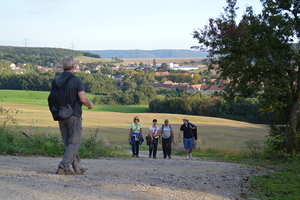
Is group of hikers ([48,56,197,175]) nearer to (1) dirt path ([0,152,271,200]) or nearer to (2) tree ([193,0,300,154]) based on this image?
(1) dirt path ([0,152,271,200])

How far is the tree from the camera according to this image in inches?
642

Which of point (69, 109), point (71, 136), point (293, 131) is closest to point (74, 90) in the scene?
point (69, 109)

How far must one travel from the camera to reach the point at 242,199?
261 inches

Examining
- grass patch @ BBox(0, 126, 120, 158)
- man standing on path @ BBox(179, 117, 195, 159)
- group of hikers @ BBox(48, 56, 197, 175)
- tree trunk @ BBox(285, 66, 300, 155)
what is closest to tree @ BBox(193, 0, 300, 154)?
tree trunk @ BBox(285, 66, 300, 155)

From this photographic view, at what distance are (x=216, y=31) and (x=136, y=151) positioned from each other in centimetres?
629

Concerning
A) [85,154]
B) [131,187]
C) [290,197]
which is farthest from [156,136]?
[131,187]

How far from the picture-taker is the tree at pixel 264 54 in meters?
16.3

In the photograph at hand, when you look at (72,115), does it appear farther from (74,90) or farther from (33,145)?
(33,145)

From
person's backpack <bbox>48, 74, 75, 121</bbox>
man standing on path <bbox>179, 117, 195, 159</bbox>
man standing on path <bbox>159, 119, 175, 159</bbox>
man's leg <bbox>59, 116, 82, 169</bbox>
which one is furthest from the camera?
man standing on path <bbox>179, 117, 195, 159</bbox>

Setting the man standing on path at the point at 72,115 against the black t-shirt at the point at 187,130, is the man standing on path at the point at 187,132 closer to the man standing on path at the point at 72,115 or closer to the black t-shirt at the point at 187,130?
the black t-shirt at the point at 187,130

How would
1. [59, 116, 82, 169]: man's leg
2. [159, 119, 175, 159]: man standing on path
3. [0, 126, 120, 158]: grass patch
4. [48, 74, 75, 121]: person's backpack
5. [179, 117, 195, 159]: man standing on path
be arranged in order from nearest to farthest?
[48, 74, 75, 121]: person's backpack, [59, 116, 82, 169]: man's leg, [0, 126, 120, 158]: grass patch, [159, 119, 175, 159]: man standing on path, [179, 117, 195, 159]: man standing on path

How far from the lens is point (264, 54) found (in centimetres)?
1638

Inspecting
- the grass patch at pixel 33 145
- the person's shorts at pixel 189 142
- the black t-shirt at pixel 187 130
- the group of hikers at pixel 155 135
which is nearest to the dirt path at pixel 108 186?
the grass patch at pixel 33 145

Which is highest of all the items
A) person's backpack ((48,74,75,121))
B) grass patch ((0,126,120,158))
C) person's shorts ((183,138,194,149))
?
person's backpack ((48,74,75,121))
